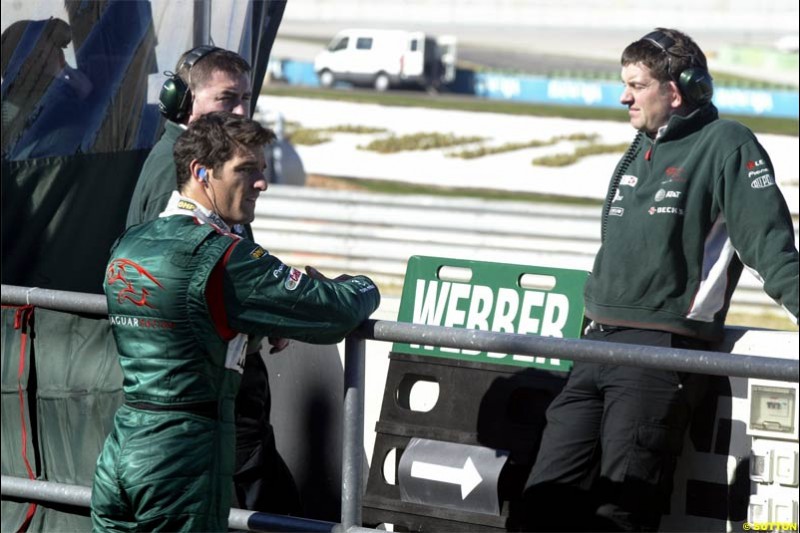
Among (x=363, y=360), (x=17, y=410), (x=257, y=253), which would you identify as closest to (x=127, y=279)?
(x=257, y=253)

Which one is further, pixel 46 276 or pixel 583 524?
pixel 46 276

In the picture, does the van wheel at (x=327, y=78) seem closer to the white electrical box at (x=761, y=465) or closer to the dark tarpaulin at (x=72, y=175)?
the dark tarpaulin at (x=72, y=175)

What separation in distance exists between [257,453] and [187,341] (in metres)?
1.25

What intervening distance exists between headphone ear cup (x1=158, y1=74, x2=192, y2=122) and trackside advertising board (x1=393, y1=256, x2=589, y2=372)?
3.25ft

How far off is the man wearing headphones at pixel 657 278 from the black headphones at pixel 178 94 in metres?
1.45

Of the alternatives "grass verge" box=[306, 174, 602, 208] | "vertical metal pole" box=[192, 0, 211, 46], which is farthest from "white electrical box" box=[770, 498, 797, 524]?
"grass verge" box=[306, 174, 602, 208]

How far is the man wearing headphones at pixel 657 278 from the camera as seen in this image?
3650 mm

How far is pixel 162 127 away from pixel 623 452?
97.4 inches

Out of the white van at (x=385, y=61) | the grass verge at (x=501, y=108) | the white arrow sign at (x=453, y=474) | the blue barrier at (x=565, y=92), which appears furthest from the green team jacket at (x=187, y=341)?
the white van at (x=385, y=61)

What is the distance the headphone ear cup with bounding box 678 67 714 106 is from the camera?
12.4ft

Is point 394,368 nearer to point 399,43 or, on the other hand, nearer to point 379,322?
point 379,322

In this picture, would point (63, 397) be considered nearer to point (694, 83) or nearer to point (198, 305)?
point (198, 305)

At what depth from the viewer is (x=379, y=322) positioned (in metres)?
3.28

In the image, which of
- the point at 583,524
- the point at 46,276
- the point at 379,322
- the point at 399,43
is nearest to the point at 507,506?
the point at 583,524
